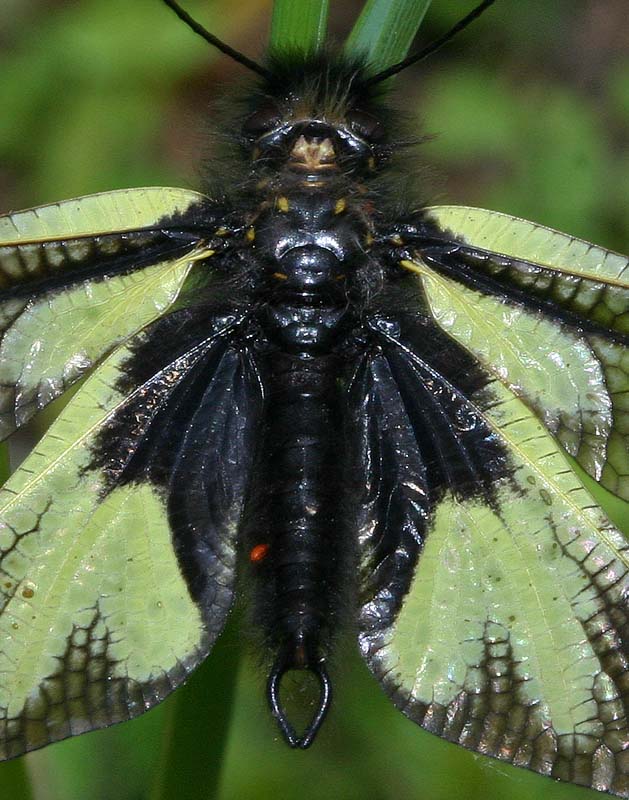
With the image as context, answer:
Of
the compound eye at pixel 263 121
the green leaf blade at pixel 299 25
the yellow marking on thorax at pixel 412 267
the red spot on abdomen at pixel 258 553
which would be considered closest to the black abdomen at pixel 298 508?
the red spot on abdomen at pixel 258 553

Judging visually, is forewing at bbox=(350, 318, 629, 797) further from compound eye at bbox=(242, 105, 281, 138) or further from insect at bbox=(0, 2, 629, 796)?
compound eye at bbox=(242, 105, 281, 138)

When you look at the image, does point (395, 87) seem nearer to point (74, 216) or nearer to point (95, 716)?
point (74, 216)

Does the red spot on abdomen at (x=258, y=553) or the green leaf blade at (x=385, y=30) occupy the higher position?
the green leaf blade at (x=385, y=30)

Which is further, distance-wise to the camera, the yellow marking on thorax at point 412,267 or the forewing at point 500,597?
the yellow marking on thorax at point 412,267

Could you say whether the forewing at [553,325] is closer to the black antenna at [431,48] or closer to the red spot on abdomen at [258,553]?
the black antenna at [431,48]

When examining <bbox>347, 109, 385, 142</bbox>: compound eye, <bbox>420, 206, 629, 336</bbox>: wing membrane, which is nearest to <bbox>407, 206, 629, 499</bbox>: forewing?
<bbox>420, 206, 629, 336</bbox>: wing membrane

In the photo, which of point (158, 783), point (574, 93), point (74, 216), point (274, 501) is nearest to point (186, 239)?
point (74, 216)
